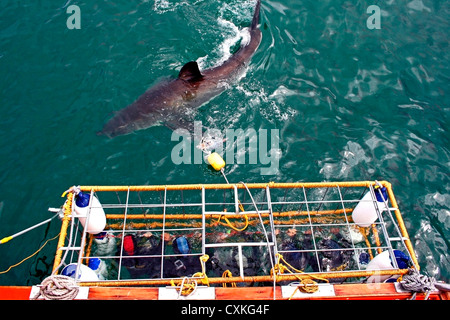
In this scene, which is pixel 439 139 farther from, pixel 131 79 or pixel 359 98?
pixel 131 79

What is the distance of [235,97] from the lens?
10.5 metres

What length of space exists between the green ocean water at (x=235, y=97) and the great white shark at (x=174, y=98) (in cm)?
31

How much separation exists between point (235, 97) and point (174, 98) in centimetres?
175

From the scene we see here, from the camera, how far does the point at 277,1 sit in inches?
519

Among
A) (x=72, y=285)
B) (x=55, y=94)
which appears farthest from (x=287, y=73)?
(x=72, y=285)

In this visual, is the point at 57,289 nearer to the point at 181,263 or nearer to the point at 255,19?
the point at 181,263

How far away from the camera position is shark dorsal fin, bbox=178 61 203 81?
10.0 m

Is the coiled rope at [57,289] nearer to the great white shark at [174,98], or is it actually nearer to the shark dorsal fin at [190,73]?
the great white shark at [174,98]

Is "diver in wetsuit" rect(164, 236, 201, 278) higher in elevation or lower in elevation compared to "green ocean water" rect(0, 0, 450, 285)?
lower

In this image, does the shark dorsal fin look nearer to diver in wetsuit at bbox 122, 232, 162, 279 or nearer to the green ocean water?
the green ocean water

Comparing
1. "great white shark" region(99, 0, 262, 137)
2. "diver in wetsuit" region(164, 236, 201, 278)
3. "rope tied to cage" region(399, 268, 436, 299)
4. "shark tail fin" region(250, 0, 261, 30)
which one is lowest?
"rope tied to cage" region(399, 268, 436, 299)

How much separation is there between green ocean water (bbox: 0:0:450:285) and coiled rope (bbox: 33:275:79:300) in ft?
8.92

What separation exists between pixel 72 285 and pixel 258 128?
6268 mm

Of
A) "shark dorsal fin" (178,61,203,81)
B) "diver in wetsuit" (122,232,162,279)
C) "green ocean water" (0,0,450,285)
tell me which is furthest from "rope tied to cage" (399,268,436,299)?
"shark dorsal fin" (178,61,203,81)
